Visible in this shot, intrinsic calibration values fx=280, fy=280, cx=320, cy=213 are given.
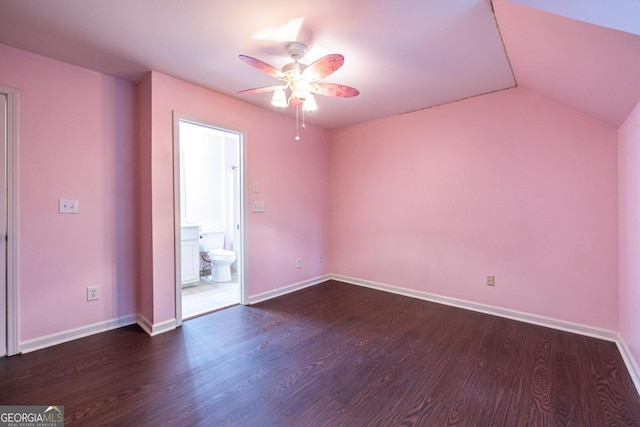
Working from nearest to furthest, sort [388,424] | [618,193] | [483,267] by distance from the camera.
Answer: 1. [388,424]
2. [618,193]
3. [483,267]

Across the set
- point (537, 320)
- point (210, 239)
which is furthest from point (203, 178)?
point (537, 320)

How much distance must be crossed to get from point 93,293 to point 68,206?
0.79 meters

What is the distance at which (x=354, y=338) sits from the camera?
7.89 feet

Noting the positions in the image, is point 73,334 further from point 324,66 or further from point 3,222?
point 324,66

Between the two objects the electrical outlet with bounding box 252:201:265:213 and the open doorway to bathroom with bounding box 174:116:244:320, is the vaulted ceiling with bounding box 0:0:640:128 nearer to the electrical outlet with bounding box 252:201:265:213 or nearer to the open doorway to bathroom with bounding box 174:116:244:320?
the electrical outlet with bounding box 252:201:265:213

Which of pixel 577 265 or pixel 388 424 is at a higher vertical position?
pixel 577 265

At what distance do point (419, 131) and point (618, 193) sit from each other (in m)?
1.86

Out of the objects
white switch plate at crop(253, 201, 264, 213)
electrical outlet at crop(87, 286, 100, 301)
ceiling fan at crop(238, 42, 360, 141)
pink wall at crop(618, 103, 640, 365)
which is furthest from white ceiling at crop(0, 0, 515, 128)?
electrical outlet at crop(87, 286, 100, 301)

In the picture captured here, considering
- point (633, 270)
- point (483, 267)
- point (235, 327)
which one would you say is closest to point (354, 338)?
point (235, 327)

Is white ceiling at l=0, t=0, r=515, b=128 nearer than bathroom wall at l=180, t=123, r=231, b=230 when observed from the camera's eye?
Yes

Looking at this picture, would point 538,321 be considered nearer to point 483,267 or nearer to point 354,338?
point 483,267

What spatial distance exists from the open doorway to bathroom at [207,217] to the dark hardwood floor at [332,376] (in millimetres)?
1200

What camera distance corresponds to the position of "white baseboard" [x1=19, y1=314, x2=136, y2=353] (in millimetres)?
2168

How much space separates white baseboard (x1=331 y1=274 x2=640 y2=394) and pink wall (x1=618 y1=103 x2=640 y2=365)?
0.31ft
